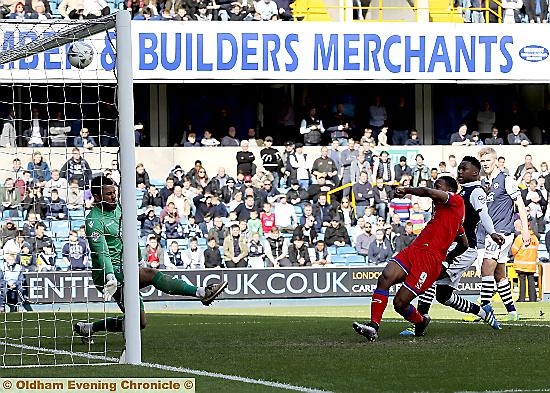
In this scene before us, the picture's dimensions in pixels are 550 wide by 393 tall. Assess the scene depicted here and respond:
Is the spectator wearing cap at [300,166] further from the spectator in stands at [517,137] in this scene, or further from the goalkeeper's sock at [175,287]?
the goalkeeper's sock at [175,287]

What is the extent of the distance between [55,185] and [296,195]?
206 inches

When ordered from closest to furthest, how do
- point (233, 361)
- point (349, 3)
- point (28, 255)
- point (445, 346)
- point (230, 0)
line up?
point (233, 361) < point (445, 346) < point (28, 255) < point (230, 0) < point (349, 3)

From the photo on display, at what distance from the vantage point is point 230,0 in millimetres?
30031

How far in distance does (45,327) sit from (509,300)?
5.86m

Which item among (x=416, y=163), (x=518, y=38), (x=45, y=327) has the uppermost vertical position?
(x=518, y=38)

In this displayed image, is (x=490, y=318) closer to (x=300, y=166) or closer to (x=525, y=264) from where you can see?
(x=525, y=264)

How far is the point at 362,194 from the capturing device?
28.8 m

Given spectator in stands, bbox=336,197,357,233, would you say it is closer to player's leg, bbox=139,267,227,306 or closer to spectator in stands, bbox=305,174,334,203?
spectator in stands, bbox=305,174,334,203

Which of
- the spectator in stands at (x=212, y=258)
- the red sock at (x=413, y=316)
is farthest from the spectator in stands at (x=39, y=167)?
the red sock at (x=413, y=316)

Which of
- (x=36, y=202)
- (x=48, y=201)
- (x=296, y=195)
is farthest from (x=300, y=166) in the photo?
(x=36, y=202)

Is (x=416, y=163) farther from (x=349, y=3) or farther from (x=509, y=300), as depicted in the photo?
(x=509, y=300)

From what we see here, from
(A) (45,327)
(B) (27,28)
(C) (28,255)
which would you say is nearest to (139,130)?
(C) (28,255)

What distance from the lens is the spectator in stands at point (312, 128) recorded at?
3042cm
